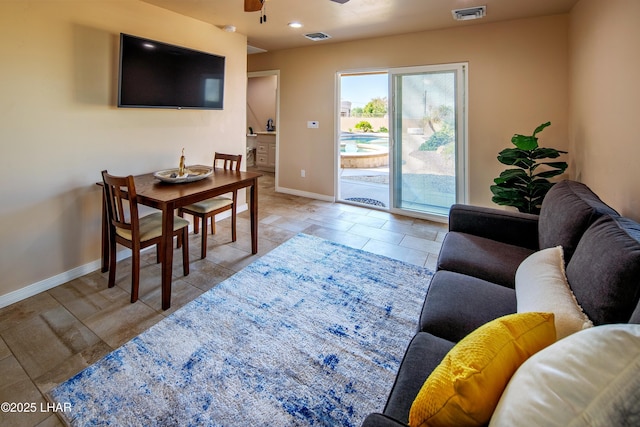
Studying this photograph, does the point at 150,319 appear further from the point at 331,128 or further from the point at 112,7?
the point at 331,128

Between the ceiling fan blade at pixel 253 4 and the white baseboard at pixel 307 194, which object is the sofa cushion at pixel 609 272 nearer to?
the ceiling fan blade at pixel 253 4

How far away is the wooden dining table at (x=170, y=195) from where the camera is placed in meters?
2.24

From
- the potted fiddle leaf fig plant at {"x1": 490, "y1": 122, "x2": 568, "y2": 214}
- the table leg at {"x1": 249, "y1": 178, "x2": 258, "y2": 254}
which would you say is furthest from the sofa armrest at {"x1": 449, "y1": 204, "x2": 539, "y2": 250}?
the table leg at {"x1": 249, "y1": 178, "x2": 258, "y2": 254}

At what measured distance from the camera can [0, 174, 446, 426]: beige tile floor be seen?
1.68 m

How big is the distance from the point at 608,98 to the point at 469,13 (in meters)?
1.68

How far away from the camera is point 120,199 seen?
2.28 metres

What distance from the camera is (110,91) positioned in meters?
2.80

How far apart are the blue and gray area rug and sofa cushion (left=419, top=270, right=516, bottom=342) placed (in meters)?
0.50

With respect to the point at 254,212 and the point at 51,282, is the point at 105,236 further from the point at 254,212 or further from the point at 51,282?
the point at 254,212

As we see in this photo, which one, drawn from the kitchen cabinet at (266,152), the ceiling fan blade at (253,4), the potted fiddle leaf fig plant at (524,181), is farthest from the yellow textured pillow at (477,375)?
the kitchen cabinet at (266,152)

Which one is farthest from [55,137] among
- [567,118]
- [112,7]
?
[567,118]

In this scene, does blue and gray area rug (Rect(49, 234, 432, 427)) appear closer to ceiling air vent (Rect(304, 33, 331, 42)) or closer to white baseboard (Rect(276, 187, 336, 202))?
white baseboard (Rect(276, 187, 336, 202))

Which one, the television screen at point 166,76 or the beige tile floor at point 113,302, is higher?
the television screen at point 166,76

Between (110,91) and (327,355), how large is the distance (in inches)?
114
